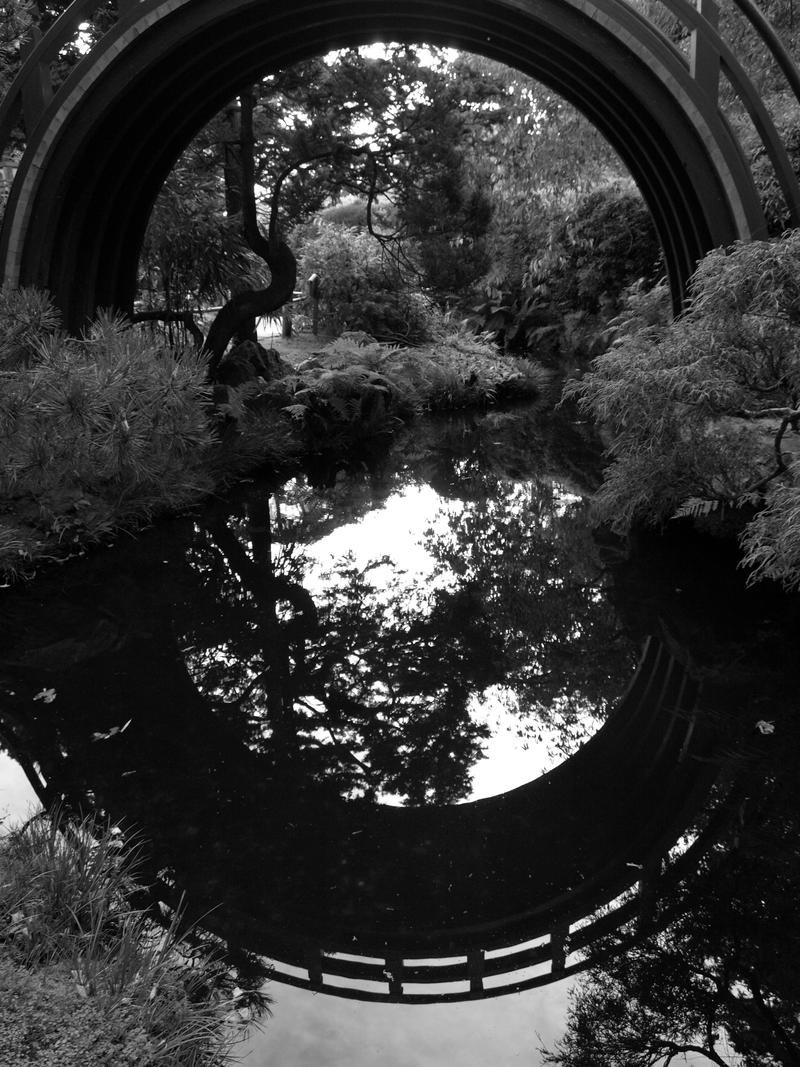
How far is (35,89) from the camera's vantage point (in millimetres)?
7832

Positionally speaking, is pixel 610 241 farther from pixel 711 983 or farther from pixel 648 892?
pixel 711 983

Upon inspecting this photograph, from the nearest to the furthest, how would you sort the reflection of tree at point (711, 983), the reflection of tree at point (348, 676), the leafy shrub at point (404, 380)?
the reflection of tree at point (711, 983) → the reflection of tree at point (348, 676) → the leafy shrub at point (404, 380)

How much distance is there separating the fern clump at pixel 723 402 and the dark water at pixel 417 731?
1.61 feet

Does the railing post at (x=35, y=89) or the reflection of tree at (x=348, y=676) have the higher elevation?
the railing post at (x=35, y=89)

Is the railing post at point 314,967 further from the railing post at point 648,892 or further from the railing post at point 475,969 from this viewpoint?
the railing post at point 648,892

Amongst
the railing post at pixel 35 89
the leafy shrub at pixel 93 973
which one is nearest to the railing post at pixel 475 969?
the leafy shrub at pixel 93 973

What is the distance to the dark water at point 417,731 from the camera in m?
2.80

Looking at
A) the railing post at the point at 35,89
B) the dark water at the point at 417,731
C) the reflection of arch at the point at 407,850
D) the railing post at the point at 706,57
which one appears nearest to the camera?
the reflection of arch at the point at 407,850

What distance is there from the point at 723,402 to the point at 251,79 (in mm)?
6600

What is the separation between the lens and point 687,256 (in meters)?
8.40

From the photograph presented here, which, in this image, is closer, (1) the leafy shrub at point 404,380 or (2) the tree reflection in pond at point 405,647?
(2) the tree reflection in pond at point 405,647

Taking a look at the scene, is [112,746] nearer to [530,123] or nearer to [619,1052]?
[619,1052]

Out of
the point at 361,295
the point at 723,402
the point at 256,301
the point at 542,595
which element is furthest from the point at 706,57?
the point at 361,295

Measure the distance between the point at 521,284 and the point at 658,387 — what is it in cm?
1721
